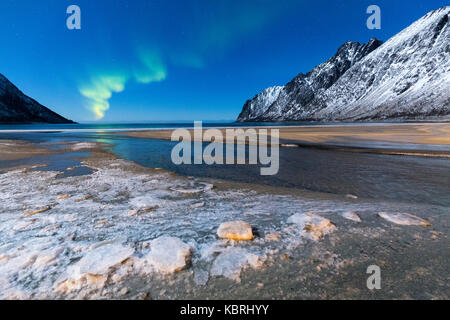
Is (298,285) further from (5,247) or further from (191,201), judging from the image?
(5,247)

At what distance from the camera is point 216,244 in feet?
9.29

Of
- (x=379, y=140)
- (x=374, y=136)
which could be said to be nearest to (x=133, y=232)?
(x=379, y=140)

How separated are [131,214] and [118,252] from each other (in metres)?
1.26

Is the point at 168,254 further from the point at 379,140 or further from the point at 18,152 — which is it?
the point at 379,140

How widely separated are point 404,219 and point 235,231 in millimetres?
2934

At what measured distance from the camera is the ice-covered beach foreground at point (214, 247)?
2.04 meters

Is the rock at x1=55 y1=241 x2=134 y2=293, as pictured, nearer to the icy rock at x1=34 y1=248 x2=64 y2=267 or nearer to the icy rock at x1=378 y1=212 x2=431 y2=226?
the icy rock at x1=34 y1=248 x2=64 y2=267

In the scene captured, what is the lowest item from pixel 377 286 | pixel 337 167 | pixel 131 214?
pixel 377 286

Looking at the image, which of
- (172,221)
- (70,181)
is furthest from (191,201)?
(70,181)

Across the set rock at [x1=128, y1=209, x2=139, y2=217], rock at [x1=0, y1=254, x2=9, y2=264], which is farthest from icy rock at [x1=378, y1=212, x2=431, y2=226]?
rock at [x1=0, y1=254, x2=9, y2=264]

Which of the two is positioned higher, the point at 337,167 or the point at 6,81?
the point at 6,81

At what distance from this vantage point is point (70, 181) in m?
6.03

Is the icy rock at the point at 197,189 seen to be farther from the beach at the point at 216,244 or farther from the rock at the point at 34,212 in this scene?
the rock at the point at 34,212

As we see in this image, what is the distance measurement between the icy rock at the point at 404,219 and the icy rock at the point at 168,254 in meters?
3.42
